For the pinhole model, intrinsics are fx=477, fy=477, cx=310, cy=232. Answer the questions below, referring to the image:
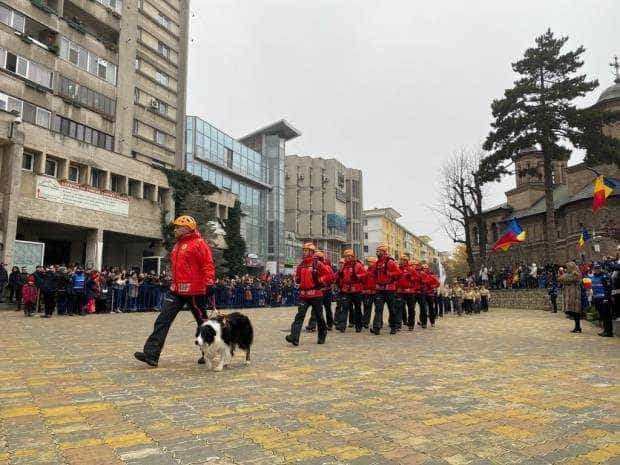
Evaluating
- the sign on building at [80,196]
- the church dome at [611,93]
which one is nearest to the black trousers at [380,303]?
the sign on building at [80,196]

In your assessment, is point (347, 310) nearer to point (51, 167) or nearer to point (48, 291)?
point (48, 291)

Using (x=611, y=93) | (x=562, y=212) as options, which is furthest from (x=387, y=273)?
(x=611, y=93)

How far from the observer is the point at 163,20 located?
156ft

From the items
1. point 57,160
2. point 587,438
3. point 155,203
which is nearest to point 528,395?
point 587,438

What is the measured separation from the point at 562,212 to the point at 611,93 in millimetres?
15033

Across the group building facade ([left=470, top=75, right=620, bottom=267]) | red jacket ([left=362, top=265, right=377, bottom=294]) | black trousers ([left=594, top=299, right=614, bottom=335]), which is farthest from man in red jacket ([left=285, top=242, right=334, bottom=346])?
building facade ([left=470, top=75, right=620, bottom=267])

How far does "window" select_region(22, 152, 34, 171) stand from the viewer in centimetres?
2872

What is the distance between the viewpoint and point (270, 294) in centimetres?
3259

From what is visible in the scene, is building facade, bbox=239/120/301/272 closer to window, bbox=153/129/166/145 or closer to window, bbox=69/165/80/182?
window, bbox=153/129/166/145

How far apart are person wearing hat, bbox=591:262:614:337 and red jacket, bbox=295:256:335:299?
7.51 meters

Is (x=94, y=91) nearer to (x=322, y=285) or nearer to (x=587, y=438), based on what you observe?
(x=322, y=285)

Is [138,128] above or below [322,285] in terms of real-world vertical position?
above

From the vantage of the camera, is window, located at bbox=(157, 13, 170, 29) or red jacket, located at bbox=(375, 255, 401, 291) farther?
window, located at bbox=(157, 13, 170, 29)

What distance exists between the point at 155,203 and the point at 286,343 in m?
30.5
